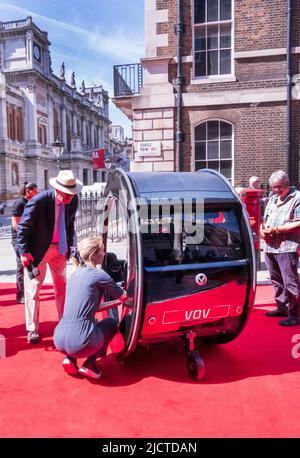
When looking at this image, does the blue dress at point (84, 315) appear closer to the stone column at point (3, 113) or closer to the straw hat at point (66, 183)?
the straw hat at point (66, 183)

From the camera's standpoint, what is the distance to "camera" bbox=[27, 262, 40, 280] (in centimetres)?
432

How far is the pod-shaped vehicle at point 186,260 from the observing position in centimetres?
338

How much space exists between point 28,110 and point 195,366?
49843mm

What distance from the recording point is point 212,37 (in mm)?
10977

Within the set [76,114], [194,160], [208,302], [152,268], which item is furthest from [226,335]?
[76,114]

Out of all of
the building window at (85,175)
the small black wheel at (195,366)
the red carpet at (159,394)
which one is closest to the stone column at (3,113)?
the building window at (85,175)

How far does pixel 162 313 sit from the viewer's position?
3.38 m

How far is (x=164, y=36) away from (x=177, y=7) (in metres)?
0.81

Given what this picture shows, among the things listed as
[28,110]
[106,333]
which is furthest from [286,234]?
[28,110]

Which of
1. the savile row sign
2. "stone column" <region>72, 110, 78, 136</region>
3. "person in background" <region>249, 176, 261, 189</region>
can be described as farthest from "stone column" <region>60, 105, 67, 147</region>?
"person in background" <region>249, 176, 261, 189</region>

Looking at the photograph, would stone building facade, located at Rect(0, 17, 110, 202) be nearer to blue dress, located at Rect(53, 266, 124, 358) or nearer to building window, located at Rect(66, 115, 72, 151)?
building window, located at Rect(66, 115, 72, 151)

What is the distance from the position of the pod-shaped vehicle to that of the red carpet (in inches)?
11.1

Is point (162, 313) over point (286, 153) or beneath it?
beneath
